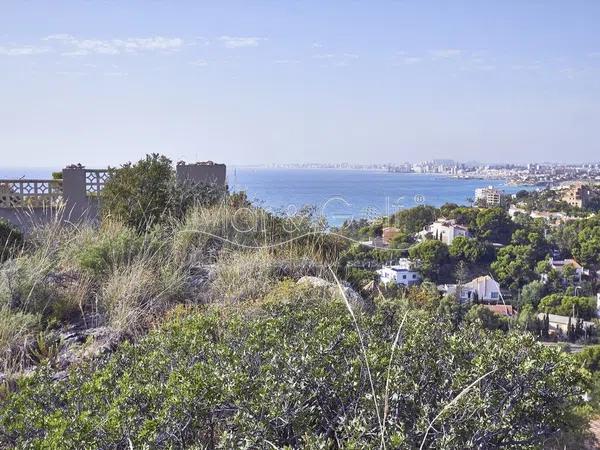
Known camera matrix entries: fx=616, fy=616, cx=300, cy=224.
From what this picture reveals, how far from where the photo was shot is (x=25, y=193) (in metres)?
12.4

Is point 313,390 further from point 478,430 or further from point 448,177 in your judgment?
point 448,177

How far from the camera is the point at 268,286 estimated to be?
521 centimetres

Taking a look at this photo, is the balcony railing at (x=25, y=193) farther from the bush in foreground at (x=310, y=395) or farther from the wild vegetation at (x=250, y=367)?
the bush in foreground at (x=310, y=395)

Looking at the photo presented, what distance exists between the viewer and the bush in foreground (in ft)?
6.60

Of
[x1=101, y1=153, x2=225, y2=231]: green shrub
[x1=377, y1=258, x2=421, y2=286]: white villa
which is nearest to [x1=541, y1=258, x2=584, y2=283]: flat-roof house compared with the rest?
[x1=377, y1=258, x2=421, y2=286]: white villa

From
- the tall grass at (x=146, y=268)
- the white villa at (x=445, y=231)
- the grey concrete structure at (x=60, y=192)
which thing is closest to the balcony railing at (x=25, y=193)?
the grey concrete structure at (x=60, y=192)

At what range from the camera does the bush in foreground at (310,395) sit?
6.60 ft

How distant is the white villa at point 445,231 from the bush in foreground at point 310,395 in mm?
9427

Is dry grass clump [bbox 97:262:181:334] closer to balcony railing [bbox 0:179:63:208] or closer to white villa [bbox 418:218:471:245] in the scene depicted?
white villa [bbox 418:218:471:245]

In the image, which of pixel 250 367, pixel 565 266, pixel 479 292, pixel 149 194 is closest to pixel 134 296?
pixel 250 367

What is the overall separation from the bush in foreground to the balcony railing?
10.5m

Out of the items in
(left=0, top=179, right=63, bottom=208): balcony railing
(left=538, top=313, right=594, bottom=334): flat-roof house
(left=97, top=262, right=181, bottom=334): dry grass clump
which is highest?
(left=0, top=179, right=63, bottom=208): balcony railing

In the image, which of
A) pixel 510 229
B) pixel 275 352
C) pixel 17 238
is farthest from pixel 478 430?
pixel 510 229

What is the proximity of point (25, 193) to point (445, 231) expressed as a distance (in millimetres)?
8842
